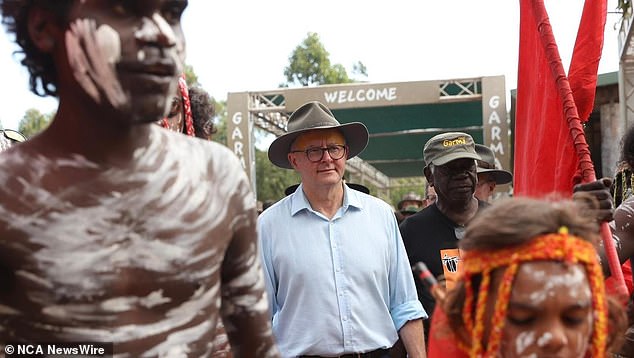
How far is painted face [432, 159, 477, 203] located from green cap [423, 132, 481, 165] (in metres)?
0.05

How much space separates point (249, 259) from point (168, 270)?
0.27m

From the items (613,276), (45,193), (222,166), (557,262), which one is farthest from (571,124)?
(45,193)

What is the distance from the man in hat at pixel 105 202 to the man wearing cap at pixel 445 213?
271cm

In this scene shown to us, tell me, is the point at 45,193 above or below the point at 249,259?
above

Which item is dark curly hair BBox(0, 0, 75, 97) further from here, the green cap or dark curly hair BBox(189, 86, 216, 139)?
the green cap

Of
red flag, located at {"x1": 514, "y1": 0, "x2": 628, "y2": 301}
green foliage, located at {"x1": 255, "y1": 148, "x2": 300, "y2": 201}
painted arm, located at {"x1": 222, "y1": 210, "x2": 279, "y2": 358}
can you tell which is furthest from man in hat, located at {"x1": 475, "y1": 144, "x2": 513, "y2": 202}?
green foliage, located at {"x1": 255, "y1": 148, "x2": 300, "y2": 201}

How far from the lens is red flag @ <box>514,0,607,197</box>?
2965 mm

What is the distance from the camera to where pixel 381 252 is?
12.5ft

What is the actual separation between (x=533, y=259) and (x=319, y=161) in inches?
84.9

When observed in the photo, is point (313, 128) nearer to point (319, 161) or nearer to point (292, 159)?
A: point (319, 161)

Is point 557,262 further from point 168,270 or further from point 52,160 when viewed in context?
point 52,160

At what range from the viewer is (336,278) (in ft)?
12.1

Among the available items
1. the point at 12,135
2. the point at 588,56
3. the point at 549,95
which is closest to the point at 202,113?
the point at 12,135

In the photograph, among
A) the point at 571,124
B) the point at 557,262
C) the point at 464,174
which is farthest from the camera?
the point at 464,174
